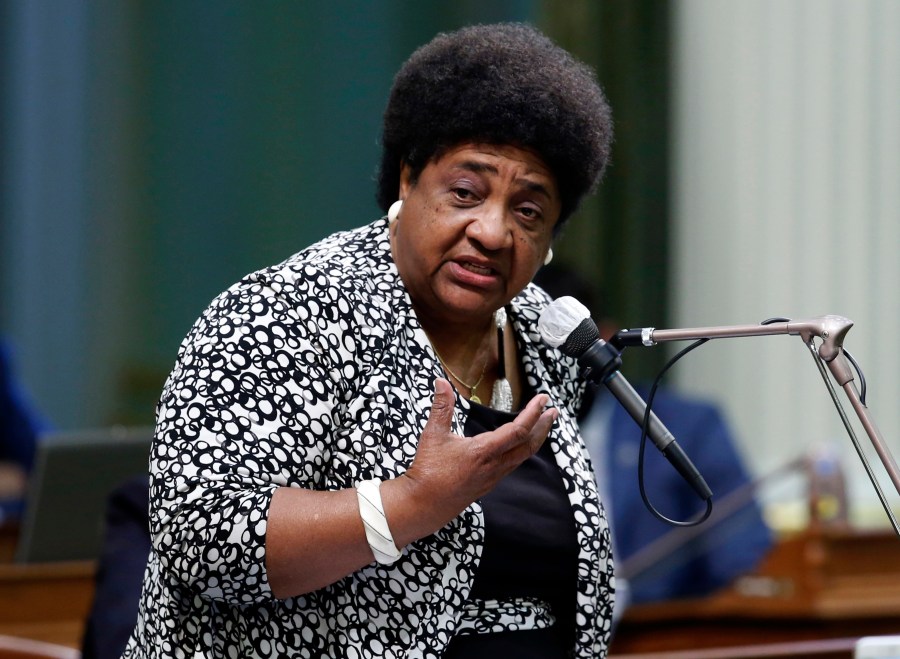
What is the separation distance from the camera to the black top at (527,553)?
1.51 metres

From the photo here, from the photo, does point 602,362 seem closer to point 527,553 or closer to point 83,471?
point 527,553

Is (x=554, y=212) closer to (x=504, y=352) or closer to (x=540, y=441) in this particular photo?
(x=504, y=352)

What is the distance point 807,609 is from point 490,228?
2.31 meters

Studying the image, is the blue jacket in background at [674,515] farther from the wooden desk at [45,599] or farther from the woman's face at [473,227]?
the woman's face at [473,227]

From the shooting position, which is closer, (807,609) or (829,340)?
(829,340)

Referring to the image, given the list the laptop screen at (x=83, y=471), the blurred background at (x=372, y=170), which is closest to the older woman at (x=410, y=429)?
the laptop screen at (x=83, y=471)

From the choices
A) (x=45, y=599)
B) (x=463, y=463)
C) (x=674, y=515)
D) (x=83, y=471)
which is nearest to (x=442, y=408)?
(x=463, y=463)

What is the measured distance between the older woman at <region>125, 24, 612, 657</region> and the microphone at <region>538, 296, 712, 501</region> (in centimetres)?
7

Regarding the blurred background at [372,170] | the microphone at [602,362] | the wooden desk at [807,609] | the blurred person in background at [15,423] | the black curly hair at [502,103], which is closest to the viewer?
the microphone at [602,362]

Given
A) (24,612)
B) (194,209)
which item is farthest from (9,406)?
(194,209)

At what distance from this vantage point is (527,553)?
154cm

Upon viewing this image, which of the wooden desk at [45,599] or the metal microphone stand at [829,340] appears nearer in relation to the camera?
the metal microphone stand at [829,340]

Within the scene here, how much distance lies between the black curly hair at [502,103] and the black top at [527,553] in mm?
324

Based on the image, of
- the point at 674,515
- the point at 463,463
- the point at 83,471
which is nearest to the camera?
the point at 463,463
